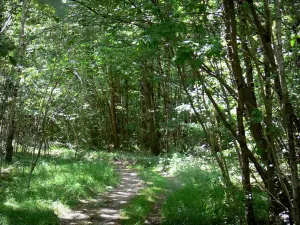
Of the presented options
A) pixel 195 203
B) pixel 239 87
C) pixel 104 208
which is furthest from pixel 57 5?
pixel 104 208

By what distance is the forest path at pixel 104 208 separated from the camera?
6.43 metres

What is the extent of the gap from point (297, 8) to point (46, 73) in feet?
20.9

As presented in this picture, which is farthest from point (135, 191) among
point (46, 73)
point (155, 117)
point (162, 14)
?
point (155, 117)

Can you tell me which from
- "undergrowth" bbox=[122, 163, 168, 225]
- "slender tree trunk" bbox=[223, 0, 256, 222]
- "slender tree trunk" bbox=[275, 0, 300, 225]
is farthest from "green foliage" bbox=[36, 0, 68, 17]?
"undergrowth" bbox=[122, 163, 168, 225]

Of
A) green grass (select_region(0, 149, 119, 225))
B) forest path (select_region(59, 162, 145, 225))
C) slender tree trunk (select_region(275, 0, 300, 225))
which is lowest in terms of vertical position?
forest path (select_region(59, 162, 145, 225))

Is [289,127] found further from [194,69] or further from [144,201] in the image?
[144,201]

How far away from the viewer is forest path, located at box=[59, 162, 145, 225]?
6430 millimetres

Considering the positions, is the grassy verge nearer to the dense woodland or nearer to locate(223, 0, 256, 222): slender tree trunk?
locate(223, 0, 256, 222): slender tree trunk

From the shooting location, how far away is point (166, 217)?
6320 mm

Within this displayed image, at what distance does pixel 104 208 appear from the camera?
287 inches

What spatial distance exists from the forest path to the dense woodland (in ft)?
7.22

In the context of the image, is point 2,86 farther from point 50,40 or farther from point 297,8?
point 297,8

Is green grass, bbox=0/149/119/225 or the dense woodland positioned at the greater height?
the dense woodland

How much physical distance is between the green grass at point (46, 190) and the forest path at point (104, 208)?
0.75 ft
